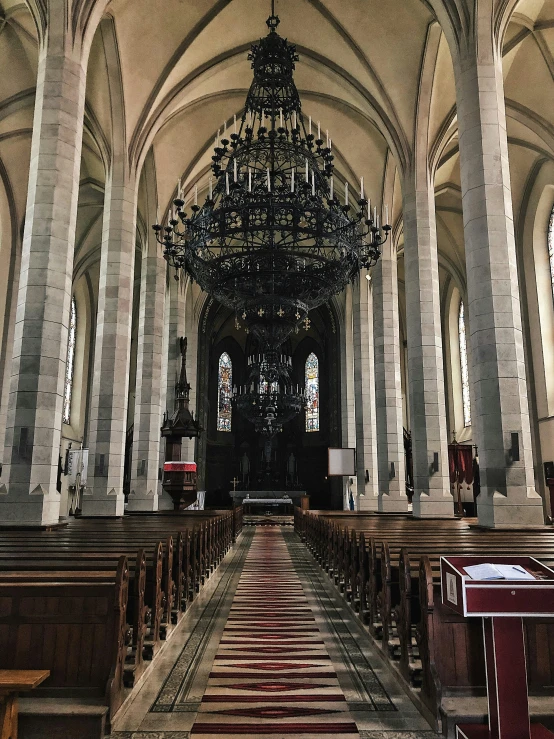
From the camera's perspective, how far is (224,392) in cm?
3616

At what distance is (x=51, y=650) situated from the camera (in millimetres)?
3248

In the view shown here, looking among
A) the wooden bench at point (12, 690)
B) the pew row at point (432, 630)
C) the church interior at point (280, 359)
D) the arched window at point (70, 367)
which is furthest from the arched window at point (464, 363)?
the wooden bench at point (12, 690)

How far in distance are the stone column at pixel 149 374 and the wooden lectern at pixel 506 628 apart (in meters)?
14.3

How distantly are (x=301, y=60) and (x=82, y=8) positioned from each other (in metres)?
7.50

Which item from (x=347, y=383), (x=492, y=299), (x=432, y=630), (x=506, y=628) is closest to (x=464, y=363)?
(x=347, y=383)

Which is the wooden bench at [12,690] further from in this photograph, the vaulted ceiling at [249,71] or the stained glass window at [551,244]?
the stained glass window at [551,244]

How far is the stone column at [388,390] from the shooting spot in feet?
52.2

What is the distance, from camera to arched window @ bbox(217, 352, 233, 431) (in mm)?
35688

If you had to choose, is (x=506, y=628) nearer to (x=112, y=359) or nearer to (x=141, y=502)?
(x=112, y=359)

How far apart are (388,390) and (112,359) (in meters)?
8.10

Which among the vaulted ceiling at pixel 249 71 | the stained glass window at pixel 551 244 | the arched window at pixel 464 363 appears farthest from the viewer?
the arched window at pixel 464 363

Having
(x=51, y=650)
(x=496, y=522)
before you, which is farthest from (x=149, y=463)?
(x=51, y=650)

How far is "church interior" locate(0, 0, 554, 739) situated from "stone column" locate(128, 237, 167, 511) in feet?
0.30

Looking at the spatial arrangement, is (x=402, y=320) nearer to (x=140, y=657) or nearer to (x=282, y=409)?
(x=282, y=409)
